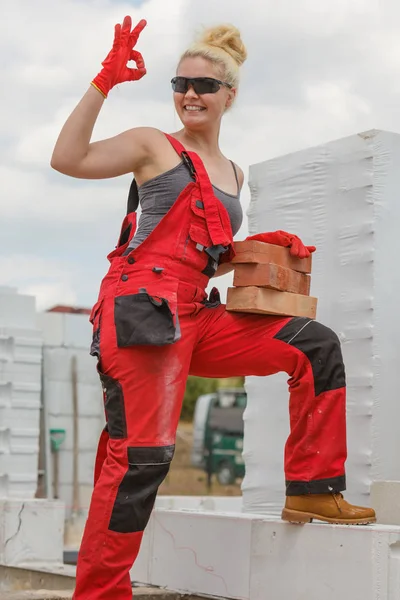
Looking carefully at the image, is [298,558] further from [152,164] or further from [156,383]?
[152,164]

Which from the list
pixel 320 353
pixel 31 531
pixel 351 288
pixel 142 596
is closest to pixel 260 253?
pixel 320 353

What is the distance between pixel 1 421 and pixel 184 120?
25.8 feet

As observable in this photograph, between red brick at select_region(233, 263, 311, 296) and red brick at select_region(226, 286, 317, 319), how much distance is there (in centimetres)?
3

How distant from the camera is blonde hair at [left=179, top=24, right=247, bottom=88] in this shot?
3.83 meters

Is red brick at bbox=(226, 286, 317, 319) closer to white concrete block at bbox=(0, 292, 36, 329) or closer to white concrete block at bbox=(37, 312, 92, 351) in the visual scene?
white concrete block at bbox=(0, 292, 36, 329)

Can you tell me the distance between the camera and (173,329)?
3.51 meters

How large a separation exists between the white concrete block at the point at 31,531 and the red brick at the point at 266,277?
3450 mm

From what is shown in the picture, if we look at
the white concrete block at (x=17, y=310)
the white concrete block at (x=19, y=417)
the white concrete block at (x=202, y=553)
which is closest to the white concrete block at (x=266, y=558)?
the white concrete block at (x=202, y=553)

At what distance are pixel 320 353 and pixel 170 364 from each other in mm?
575

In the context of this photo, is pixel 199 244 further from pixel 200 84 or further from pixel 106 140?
pixel 200 84

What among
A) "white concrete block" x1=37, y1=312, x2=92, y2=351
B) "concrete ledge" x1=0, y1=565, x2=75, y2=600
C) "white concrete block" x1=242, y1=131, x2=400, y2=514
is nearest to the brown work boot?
"white concrete block" x1=242, y1=131, x2=400, y2=514

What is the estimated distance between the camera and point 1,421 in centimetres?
1114

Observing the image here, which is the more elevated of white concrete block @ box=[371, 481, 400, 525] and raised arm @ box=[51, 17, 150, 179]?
raised arm @ box=[51, 17, 150, 179]

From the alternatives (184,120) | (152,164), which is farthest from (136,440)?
(184,120)
